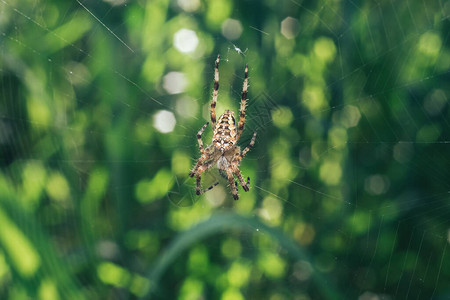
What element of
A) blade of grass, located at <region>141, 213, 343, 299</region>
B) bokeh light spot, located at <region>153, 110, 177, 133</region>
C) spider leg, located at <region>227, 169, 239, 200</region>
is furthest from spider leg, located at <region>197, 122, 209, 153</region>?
blade of grass, located at <region>141, 213, 343, 299</region>

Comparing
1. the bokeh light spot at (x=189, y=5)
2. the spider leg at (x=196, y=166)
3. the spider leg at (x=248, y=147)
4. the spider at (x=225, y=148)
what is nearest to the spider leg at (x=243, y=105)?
the spider at (x=225, y=148)

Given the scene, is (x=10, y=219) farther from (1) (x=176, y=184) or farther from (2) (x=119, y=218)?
(1) (x=176, y=184)

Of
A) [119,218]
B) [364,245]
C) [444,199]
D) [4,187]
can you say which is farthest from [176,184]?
[444,199]

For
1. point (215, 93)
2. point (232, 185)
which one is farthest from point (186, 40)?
point (232, 185)

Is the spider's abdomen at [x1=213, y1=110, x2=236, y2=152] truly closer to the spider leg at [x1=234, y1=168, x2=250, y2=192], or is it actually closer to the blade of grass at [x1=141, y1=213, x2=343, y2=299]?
the spider leg at [x1=234, y1=168, x2=250, y2=192]

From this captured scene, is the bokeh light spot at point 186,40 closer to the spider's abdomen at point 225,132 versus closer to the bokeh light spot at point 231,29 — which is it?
the bokeh light spot at point 231,29

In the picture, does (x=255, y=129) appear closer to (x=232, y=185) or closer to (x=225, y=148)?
(x=225, y=148)
